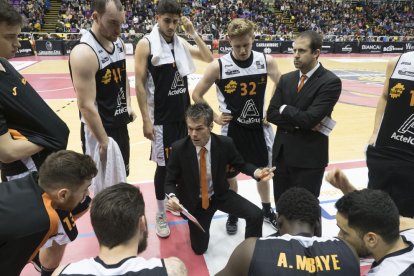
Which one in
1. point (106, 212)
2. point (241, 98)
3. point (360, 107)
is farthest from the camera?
point (360, 107)

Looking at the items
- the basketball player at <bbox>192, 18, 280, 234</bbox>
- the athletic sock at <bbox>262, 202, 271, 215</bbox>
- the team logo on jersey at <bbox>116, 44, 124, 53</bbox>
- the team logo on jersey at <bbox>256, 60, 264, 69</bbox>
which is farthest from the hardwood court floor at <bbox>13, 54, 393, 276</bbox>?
the team logo on jersey at <bbox>116, 44, 124, 53</bbox>

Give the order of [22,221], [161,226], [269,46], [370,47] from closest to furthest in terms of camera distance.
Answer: [22,221]
[161,226]
[269,46]
[370,47]

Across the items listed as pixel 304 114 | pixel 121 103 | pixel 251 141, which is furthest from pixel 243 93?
pixel 121 103

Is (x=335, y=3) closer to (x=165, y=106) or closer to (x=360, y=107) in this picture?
(x=360, y=107)

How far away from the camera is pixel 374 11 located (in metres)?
31.0

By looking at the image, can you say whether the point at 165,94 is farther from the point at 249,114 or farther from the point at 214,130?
the point at 214,130

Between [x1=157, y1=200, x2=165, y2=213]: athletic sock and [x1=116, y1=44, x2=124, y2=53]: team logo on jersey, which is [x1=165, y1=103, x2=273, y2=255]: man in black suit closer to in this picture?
[x1=157, y1=200, x2=165, y2=213]: athletic sock

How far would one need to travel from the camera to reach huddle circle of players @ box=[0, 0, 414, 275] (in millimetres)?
1688

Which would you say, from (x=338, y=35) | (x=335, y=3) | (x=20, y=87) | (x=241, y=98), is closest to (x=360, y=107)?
(x=241, y=98)

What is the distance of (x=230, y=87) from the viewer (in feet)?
11.5

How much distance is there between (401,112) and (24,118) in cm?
274

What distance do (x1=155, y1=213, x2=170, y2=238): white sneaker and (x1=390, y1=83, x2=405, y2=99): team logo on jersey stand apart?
2427 mm

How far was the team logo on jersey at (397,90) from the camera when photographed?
267 centimetres

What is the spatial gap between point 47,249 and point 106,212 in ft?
4.80
